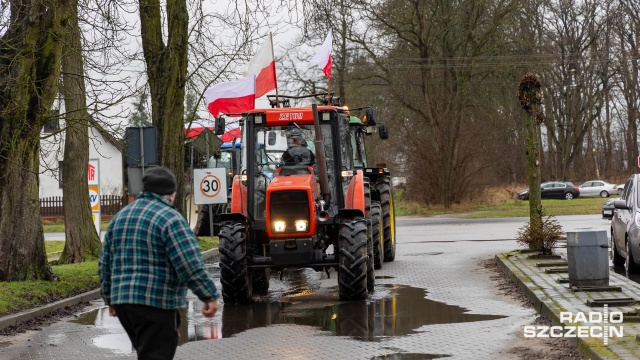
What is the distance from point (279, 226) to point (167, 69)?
12.2m

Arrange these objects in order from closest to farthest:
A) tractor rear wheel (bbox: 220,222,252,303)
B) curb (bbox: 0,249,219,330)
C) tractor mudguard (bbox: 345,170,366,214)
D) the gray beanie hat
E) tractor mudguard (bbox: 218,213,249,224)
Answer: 1. the gray beanie hat
2. curb (bbox: 0,249,219,330)
3. tractor rear wheel (bbox: 220,222,252,303)
4. tractor mudguard (bbox: 218,213,249,224)
5. tractor mudguard (bbox: 345,170,366,214)

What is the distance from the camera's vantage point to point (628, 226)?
1684cm

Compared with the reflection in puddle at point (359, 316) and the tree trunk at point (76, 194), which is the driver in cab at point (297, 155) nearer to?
the reflection in puddle at point (359, 316)

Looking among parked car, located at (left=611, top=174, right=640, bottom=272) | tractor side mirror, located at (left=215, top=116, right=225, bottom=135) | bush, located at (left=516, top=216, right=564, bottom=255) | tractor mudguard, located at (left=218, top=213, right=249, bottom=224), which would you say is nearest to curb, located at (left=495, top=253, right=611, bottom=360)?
bush, located at (left=516, top=216, right=564, bottom=255)

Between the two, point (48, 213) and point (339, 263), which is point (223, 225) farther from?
point (48, 213)

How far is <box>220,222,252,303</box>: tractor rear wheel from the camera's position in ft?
46.4

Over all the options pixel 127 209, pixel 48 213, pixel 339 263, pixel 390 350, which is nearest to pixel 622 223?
pixel 339 263

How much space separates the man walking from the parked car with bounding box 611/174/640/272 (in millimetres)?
11298

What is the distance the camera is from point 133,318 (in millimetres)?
6711

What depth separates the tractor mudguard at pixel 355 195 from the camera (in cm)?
1514

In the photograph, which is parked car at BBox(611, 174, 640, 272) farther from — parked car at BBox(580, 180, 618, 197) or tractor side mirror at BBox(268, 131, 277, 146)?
parked car at BBox(580, 180, 618, 197)

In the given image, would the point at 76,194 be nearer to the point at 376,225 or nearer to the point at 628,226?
the point at 376,225

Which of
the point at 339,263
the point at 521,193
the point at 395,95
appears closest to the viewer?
the point at 339,263

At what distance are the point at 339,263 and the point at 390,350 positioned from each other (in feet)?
13.4
